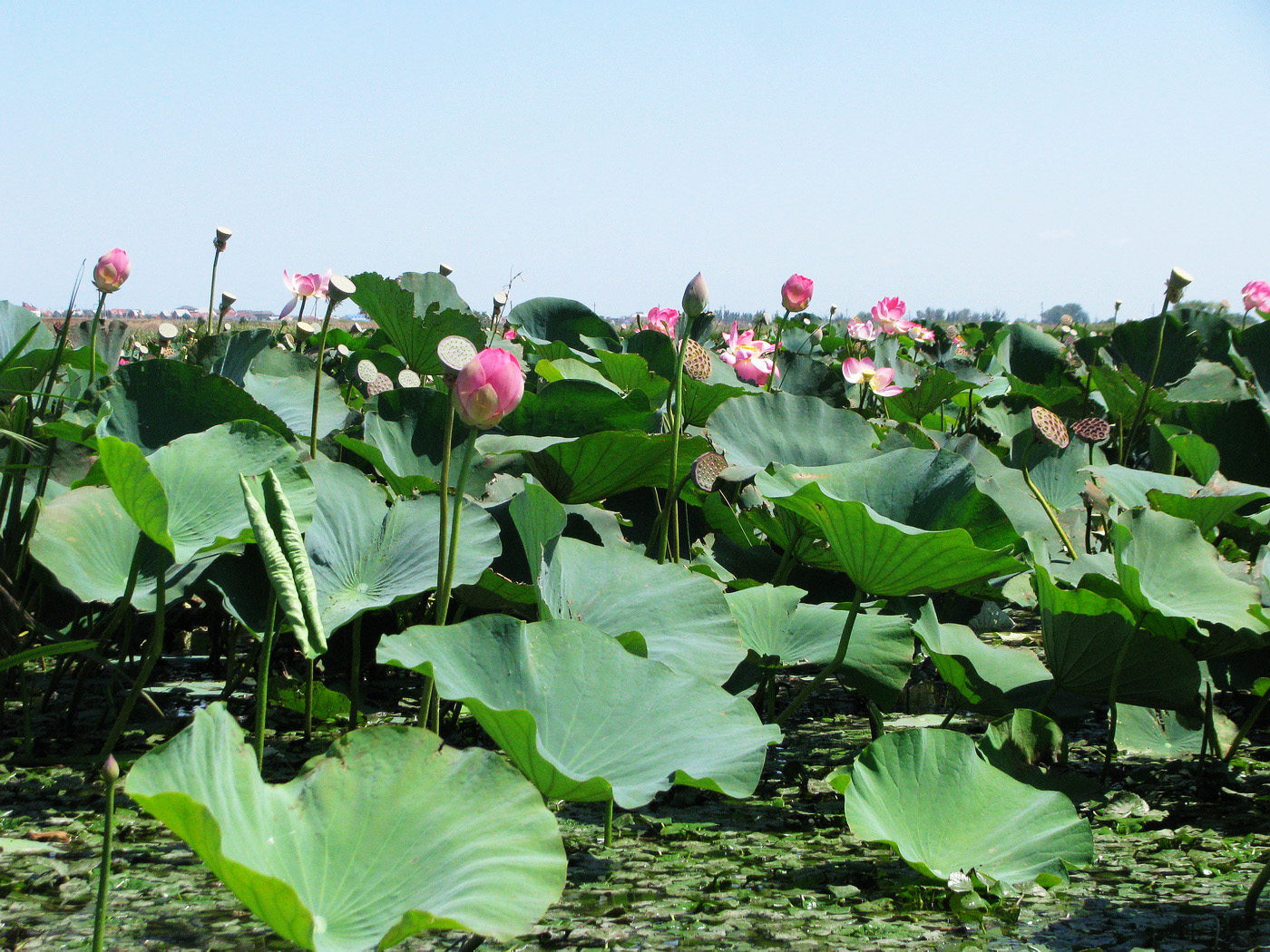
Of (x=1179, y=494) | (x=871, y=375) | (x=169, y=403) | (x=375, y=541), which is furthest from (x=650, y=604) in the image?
(x=871, y=375)

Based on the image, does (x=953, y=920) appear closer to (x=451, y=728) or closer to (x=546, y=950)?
(x=546, y=950)

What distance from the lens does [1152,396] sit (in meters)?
2.85

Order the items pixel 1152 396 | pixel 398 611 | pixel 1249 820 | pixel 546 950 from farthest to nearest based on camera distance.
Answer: pixel 1152 396, pixel 398 611, pixel 1249 820, pixel 546 950

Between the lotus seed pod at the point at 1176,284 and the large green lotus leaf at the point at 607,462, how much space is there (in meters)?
1.00

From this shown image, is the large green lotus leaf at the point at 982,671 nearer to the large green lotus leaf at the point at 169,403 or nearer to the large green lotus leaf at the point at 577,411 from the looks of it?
the large green lotus leaf at the point at 577,411

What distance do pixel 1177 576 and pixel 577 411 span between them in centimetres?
104

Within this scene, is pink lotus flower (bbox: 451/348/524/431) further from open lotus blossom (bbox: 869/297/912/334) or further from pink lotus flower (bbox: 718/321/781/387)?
open lotus blossom (bbox: 869/297/912/334)

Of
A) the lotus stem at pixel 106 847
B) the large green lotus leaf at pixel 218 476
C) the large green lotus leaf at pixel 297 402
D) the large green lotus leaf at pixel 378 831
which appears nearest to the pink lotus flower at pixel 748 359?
the large green lotus leaf at pixel 297 402

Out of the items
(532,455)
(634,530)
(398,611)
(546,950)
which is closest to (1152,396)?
(634,530)

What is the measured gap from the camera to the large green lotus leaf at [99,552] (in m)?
1.26

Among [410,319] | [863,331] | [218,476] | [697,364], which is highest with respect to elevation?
[863,331]

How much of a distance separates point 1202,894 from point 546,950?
73 centimetres

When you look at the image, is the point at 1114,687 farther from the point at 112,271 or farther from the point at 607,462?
the point at 112,271

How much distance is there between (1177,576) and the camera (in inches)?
58.0
